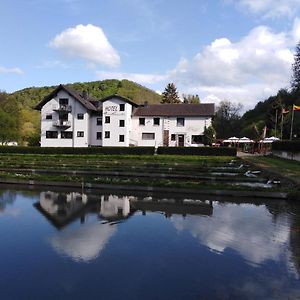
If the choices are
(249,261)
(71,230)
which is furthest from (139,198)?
(249,261)

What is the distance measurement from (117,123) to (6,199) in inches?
1479

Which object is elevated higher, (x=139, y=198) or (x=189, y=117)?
(x=189, y=117)

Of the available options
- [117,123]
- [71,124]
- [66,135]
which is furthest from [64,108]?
[117,123]

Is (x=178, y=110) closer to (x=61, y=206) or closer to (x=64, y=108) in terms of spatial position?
(x=64, y=108)

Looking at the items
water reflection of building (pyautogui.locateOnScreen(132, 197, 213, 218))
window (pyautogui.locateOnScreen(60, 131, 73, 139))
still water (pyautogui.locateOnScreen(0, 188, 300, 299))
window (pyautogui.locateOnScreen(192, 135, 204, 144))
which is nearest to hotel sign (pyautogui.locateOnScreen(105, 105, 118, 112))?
window (pyautogui.locateOnScreen(60, 131, 73, 139))

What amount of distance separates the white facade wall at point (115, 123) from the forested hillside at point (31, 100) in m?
17.1

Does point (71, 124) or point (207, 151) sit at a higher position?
point (71, 124)

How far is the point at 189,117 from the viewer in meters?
55.2

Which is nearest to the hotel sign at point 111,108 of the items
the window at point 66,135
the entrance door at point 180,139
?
the window at point 66,135

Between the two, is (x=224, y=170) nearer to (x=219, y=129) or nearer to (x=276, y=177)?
(x=276, y=177)

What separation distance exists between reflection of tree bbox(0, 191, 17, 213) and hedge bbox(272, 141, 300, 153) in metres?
27.2

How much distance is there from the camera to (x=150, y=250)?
386 inches

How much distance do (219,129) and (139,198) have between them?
3059 inches

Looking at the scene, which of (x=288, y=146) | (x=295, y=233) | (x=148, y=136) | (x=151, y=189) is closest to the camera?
(x=295, y=233)
